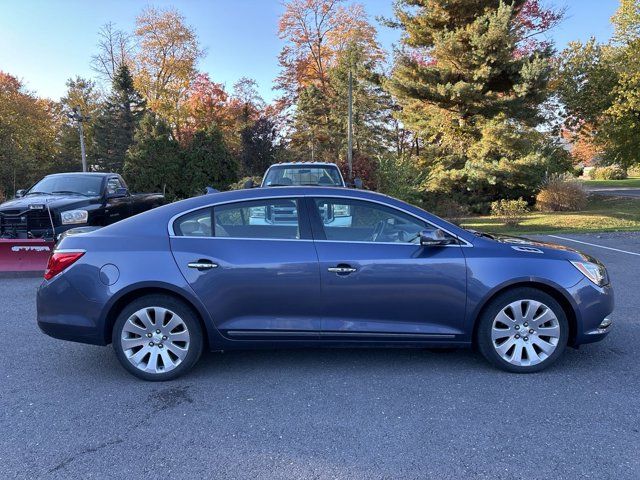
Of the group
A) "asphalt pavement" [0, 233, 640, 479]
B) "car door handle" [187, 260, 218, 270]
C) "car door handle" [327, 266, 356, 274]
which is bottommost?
"asphalt pavement" [0, 233, 640, 479]

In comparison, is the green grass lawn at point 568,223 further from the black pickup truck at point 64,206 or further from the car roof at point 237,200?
the car roof at point 237,200

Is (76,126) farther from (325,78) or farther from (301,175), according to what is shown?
(301,175)

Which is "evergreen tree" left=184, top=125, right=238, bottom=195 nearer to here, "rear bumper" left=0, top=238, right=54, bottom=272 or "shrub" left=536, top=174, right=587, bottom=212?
"shrub" left=536, top=174, right=587, bottom=212

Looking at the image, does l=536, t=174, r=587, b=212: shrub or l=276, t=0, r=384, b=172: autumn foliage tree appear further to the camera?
l=276, t=0, r=384, b=172: autumn foliage tree

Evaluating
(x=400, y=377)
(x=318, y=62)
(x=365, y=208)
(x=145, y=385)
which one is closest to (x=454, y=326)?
(x=400, y=377)

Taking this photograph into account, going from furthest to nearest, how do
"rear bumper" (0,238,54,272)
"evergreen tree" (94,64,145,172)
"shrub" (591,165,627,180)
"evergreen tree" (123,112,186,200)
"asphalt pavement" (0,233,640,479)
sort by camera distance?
"shrub" (591,165,627,180) → "evergreen tree" (94,64,145,172) → "evergreen tree" (123,112,186,200) → "rear bumper" (0,238,54,272) → "asphalt pavement" (0,233,640,479)

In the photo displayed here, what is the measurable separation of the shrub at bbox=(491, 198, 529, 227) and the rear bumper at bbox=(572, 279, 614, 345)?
13.3m

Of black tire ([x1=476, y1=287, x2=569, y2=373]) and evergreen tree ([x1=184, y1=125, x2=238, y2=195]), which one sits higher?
evergreen tree ([x1=184, y1=125, x2=238, y2=195])

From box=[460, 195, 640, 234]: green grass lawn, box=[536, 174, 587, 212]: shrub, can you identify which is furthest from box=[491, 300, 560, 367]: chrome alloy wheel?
box=[536, 174, 587, 212]: shrub

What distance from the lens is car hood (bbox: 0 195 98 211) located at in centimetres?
833

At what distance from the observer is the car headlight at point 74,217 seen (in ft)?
27.5

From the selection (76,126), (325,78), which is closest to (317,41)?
(325,78)

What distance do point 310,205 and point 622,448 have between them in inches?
108

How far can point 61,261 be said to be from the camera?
153 inches
